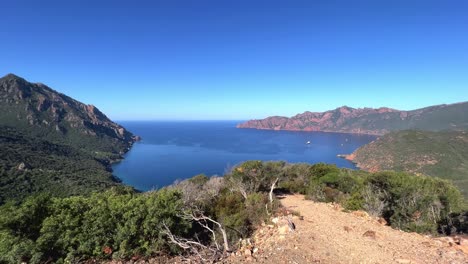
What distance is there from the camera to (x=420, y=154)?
299 feet

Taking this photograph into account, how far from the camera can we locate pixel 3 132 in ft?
301

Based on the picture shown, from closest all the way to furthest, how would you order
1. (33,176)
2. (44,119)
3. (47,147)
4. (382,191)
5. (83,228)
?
(83,228)
(382,191)
(33,176)
(47,147)
(44,119)

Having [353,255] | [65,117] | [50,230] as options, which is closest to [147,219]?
[50,230]

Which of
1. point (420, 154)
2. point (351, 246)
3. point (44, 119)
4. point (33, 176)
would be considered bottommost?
point (33, 176)

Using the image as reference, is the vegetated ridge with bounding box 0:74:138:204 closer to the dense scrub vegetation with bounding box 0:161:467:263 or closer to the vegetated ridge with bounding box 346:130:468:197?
the dense scrub vegetation with bounding box 0:161:467:263

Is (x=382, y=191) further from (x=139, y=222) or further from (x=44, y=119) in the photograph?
(x=44, y=119)

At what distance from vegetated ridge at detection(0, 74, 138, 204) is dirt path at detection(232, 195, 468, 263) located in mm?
48320

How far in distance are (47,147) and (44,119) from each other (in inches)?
2066

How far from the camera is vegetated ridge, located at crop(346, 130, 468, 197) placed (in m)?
77.6

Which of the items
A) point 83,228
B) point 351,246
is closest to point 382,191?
point 351,246

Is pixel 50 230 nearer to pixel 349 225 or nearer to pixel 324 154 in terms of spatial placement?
pixel 349 225

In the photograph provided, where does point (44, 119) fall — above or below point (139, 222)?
above

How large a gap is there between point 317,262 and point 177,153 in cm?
14417

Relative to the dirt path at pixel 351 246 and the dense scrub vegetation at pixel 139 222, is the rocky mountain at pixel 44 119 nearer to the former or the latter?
the dense scrub vegetation at pixel 139 222
